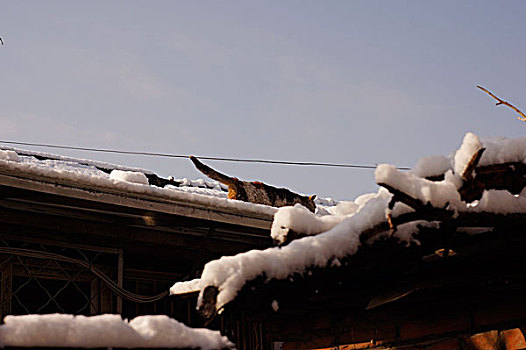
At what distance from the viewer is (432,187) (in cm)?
265

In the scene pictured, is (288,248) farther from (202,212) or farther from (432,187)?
A: (202,212)

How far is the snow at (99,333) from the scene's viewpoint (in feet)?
6.61

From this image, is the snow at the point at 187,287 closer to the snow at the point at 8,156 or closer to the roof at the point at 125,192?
the roof at the point at 125,192

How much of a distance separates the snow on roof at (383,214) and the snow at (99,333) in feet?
1.00

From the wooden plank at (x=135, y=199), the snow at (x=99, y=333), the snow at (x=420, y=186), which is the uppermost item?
the wooden plank at (x=135, y=199)

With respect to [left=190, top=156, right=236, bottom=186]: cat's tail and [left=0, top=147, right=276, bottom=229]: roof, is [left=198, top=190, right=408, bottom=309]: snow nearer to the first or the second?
[left=0, top=147, right=276, bottom=229]: roof

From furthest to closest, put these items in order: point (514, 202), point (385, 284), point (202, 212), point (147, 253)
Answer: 1. point (147, 253)
2. point (202, 212)
3. point (385, 284)
4. point (514, 202)

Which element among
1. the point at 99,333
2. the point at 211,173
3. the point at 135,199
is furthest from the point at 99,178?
the point at 99,333

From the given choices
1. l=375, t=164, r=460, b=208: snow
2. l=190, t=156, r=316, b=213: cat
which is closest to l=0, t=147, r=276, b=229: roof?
l=190, t=156, r=316, b=213: cat

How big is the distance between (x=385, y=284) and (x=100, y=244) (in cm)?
341

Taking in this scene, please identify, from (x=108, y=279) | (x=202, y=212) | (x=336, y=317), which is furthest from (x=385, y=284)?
(x=108, y=279)

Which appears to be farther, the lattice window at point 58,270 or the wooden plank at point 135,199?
the lattice window at point 58,270

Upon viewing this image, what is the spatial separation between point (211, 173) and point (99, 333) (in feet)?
13.6

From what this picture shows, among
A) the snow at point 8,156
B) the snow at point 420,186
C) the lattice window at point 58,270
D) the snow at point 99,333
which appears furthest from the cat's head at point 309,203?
the snow at point 99,333
